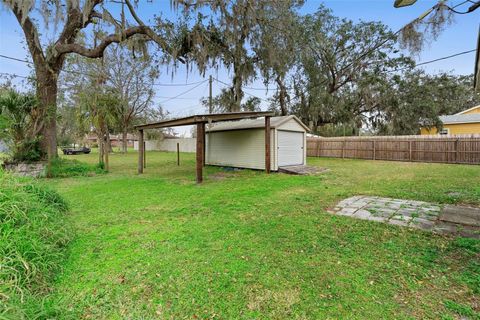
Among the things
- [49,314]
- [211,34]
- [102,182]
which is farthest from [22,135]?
[49,314]

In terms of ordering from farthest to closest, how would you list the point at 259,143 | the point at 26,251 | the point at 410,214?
1. the point at 259,143
2. the point at 410,214
3. the point at 26,251

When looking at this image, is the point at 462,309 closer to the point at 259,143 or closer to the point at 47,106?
the point at 259,143

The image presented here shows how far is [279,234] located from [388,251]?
45.9 inches

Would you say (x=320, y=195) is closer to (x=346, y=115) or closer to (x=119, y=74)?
(x=346, y=115)

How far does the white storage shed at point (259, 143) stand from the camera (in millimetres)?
8898

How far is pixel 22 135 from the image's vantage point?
25.7ft

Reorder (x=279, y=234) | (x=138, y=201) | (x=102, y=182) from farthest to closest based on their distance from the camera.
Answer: (x=102, y=182) → (x=138, y=201) → (x=279, y=234)

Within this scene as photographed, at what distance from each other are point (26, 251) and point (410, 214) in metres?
4.71

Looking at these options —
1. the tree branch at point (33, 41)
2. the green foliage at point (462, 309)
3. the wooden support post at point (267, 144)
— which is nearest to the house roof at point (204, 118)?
the wooden support post at point (267, 144)

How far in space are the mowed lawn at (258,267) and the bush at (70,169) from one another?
5.05 m

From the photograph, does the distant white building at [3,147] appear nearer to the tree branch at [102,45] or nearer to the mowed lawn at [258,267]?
the tree branch at [102,45]

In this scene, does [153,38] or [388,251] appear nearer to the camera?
[388,251]

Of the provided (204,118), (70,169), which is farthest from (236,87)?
(70,169)

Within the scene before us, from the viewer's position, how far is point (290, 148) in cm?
954
